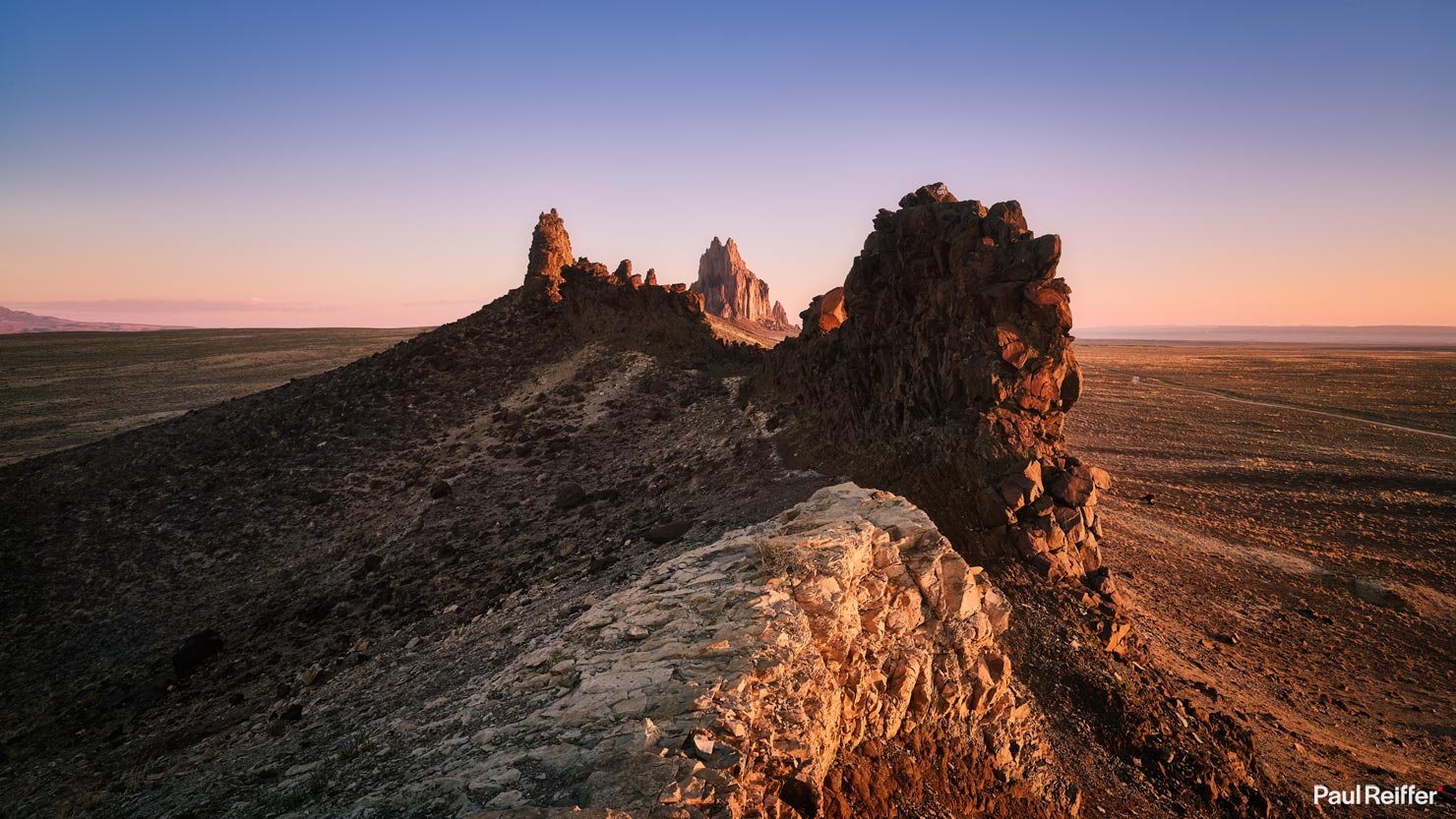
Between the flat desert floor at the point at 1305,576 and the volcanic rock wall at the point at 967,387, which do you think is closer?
the flat desert floor at the point at 1305,576

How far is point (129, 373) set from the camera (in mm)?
77188

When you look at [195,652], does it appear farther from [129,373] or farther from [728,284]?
[728,284]

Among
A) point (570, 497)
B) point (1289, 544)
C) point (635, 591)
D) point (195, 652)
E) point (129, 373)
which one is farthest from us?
point (129, 373)

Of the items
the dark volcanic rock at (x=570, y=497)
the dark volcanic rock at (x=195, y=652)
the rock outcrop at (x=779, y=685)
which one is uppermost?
the rock outcrop at (x=779, y=685)

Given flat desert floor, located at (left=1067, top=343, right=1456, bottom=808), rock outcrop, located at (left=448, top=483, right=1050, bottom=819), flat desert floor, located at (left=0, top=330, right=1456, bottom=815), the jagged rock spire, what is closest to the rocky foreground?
rock outcrop, located at (left=448, top=483, right=1050, bottom=819)

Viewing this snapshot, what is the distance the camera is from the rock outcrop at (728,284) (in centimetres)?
15100

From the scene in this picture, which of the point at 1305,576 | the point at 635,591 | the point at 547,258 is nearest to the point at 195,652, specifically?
the point at 635,591

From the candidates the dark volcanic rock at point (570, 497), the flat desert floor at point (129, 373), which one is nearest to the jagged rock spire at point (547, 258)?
the dark volcanic rock at point (570, 497)

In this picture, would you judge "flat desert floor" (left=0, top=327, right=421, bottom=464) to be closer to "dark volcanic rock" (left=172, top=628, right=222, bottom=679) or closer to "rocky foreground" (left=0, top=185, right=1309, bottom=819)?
"rocky foreground" (left=0, top=185, right=1309, bottom=819)

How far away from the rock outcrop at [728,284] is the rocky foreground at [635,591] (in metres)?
117

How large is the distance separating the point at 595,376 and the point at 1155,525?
27643 millimetres

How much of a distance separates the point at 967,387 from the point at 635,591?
12265mm

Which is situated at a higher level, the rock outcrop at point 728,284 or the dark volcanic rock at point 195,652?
the rock outcrop at point 728,284

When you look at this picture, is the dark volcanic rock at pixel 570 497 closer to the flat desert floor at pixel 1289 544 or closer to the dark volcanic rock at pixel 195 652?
the dark volcanic rock at pixel 195 652
